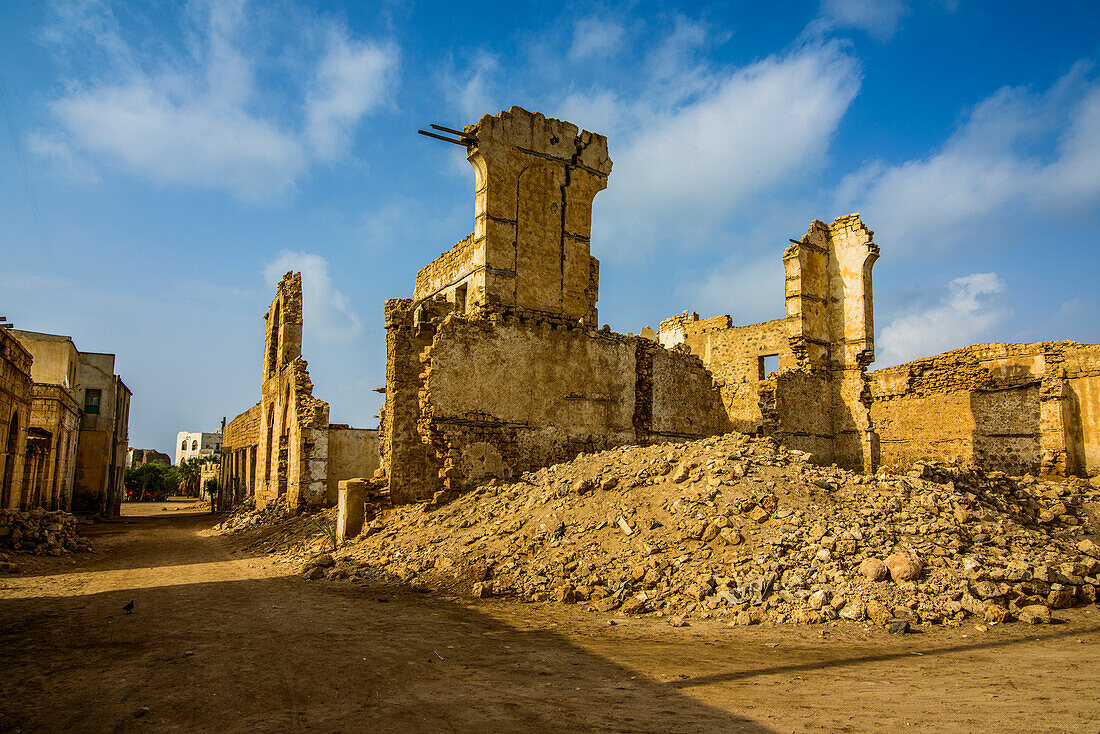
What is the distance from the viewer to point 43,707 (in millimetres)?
3926

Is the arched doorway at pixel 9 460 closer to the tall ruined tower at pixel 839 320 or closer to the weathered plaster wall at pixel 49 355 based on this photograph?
the weathered plaster wall at pixel 49 355

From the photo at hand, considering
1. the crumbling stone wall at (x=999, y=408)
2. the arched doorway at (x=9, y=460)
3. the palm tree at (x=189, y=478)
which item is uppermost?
the crumbling stone wall at (x=999, y=408)

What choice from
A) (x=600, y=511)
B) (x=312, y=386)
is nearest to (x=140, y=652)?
(x=600, y=511)

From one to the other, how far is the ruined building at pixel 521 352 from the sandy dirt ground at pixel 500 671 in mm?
4271

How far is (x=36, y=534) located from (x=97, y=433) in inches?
621

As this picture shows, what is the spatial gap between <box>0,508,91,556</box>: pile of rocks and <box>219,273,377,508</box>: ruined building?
486cm

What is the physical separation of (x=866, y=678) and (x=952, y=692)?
20.4 inches

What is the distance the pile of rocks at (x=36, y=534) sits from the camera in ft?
38.1

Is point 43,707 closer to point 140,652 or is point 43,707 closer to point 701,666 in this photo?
point 140,652

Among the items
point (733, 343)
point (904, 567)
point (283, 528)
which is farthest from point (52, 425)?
point (904, 567)

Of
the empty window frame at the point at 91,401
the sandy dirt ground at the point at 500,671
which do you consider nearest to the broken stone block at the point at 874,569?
the sandy dirt ground at the point at 500,671

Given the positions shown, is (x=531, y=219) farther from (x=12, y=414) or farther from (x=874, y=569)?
(x=12, y=414)

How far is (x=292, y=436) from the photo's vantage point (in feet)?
58.0

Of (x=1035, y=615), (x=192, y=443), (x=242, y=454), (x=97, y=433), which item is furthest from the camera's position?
(x=192, y=443)
